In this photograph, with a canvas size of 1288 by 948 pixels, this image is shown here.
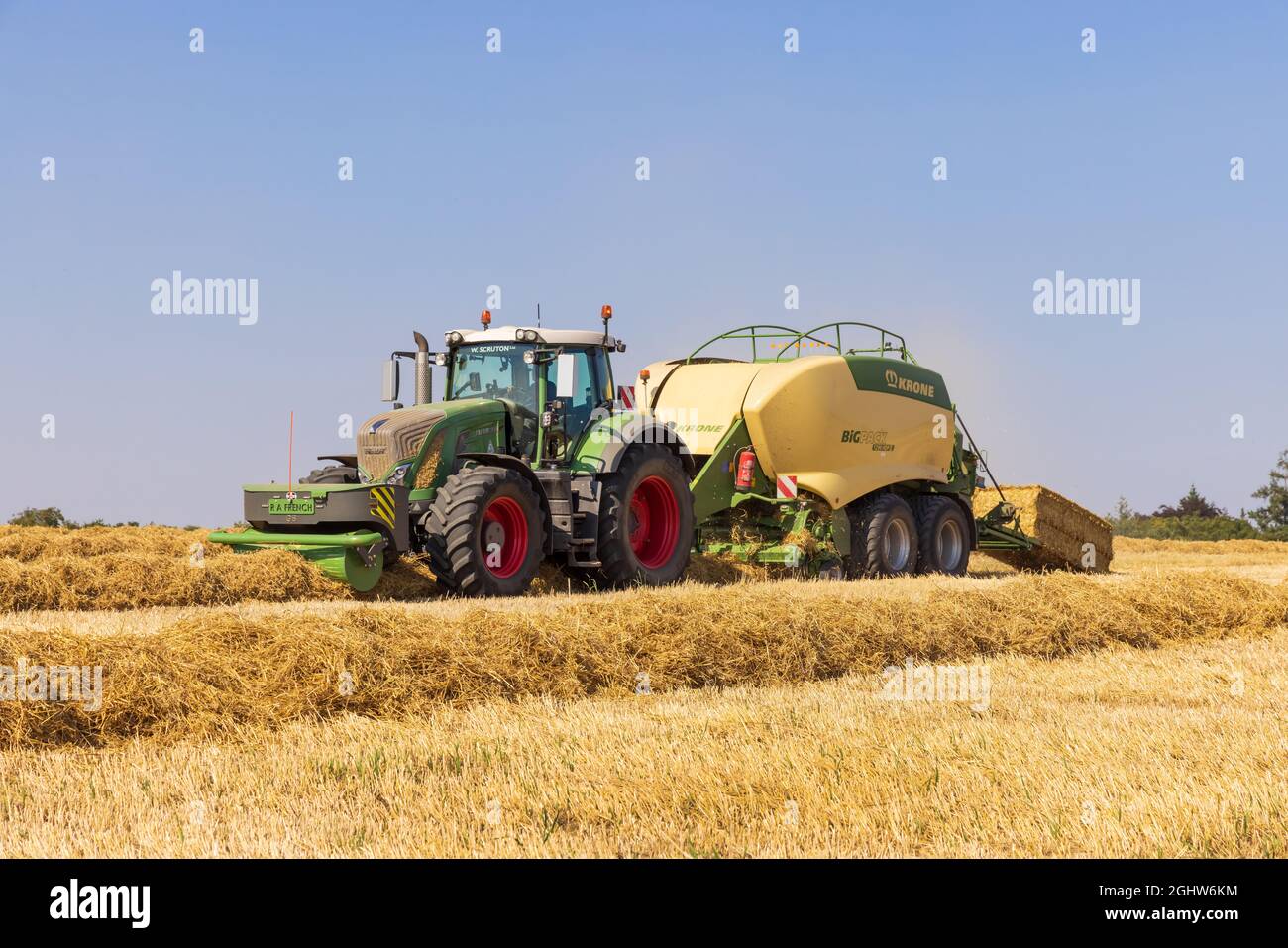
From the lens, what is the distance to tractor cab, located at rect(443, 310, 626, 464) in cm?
1299

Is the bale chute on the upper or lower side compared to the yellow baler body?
lower

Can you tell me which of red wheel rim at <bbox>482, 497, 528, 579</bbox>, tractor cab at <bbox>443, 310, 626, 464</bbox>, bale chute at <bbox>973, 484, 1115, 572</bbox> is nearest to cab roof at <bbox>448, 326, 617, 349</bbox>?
tractor cab at <bbox>443, 310, 626, 464</bbox>

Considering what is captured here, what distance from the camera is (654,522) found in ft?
46.6

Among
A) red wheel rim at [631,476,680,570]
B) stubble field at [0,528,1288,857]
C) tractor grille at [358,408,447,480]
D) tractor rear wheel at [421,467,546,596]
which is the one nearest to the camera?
stubble field at [0,528,1288,857]

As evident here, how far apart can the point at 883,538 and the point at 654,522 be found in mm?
3627

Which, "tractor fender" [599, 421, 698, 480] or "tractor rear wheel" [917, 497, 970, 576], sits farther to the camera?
"tractor rear wheel" [917, 497, 970, 576]

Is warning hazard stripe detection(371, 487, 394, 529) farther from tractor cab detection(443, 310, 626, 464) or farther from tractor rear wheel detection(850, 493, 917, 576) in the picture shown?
tractor rear wheel detection(850, 493, 917, 576)

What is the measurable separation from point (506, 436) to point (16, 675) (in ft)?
22.6

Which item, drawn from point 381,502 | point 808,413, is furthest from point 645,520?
point 381,502

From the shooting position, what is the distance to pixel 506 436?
1297 cm

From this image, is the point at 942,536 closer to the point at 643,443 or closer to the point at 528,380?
the point at 643,443

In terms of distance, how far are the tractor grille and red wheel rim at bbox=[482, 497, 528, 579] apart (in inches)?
36.3

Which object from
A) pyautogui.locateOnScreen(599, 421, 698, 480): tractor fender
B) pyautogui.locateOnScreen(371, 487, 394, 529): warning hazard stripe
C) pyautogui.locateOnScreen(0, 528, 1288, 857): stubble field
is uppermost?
pyautogui.locateOnScreen(599, 421, 698, 480): tractor fender
